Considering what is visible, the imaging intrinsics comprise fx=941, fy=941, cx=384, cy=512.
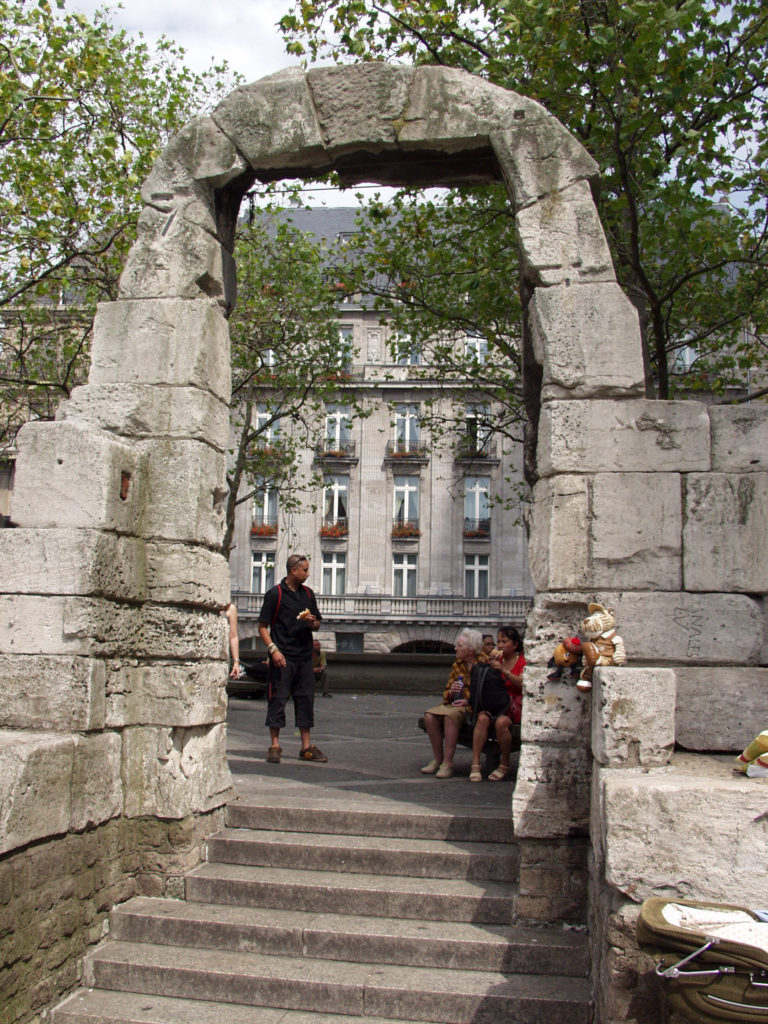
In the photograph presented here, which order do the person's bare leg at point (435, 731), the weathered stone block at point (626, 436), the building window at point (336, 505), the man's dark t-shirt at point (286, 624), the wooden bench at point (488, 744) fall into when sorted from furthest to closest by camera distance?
1. the building window at point (336, 505)
2. the man's dark t-shirt at point (286, 624)
3. the person's bare leg at point (435, 731)
4. the wooden bench at point (488, 744)
5. the weathered stone block at point (626, 436)

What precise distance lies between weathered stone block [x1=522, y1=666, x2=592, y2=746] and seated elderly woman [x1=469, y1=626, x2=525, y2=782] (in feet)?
5.15

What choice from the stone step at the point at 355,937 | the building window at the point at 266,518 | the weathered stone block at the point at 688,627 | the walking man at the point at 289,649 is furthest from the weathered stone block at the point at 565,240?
the building window at the point at 266,518

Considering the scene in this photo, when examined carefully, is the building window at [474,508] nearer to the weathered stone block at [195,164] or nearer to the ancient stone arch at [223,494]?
the ancient stone arch at [223,494]

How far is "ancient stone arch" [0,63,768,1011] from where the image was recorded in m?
5.19

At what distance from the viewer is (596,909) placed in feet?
14.7

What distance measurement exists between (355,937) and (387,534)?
3157 centimetres

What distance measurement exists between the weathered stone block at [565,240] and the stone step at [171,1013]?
4250 millimetres

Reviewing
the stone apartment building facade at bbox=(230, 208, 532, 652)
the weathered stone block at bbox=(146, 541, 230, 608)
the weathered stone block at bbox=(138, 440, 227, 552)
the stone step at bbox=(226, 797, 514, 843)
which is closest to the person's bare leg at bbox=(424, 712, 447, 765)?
the stone step at bbox=(226, 797, 514, 843)

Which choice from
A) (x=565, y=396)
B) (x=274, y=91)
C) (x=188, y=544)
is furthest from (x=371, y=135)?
(x=188, y=544)

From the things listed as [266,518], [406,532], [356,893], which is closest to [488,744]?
[356,893]

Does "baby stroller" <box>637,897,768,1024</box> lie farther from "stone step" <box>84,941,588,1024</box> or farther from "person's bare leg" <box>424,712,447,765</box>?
"person's bare leg" <box>424,712,447,765</box>

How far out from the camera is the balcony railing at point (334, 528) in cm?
3650

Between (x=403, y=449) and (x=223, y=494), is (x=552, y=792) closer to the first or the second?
(x=223, y=494)

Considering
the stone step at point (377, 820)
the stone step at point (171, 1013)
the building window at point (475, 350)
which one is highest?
the building window at point (475, 350)
